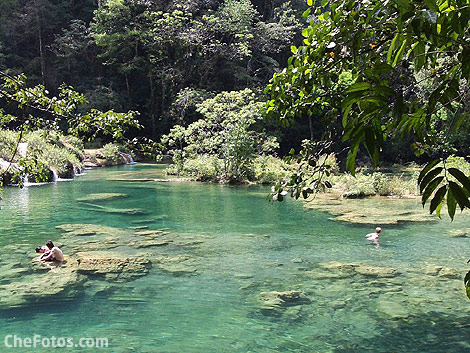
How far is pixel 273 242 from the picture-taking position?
Result: 32.0ft

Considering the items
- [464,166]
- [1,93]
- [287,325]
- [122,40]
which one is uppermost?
[122,40]

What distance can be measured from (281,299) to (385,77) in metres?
4.70

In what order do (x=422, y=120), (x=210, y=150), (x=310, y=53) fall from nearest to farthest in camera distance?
(x=422, y=120) → (x=310, y=53) → (x=210, y=150)

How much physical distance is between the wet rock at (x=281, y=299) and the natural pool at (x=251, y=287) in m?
0.04

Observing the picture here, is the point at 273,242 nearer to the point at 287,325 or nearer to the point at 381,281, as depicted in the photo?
the point at 381,281

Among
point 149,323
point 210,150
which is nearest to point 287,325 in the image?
point 149,323


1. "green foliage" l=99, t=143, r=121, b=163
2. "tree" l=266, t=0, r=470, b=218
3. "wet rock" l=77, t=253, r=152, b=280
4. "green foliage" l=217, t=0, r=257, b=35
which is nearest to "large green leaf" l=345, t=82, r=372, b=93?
"tree" l=266, t=0, r=470, b=218

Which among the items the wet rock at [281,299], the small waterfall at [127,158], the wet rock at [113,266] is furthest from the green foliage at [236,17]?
the wet rock at [281,299]

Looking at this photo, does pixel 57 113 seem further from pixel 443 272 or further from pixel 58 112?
pixel 443 272

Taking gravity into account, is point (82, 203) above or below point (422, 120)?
below

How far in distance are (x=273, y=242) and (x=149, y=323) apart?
4645 mm

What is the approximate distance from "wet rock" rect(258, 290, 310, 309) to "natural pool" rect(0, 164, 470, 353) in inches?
1.7

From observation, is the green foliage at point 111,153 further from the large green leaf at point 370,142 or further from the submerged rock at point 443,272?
the large green leaf at point 370,142

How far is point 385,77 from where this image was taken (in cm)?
213
